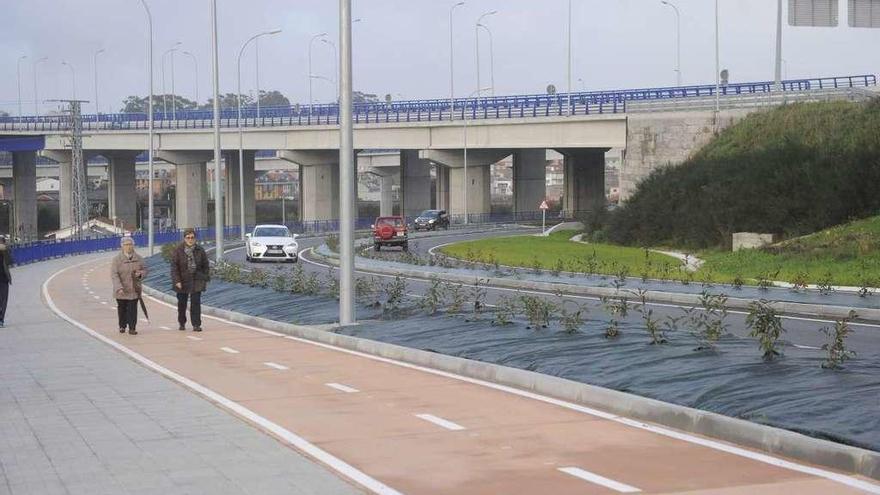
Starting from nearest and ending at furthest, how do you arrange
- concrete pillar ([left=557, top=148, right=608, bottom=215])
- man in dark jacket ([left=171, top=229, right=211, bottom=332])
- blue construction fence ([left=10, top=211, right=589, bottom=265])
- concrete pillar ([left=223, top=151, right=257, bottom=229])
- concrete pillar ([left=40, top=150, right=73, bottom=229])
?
man in dark jacket ([left=171, top=229, right=211, bottom=332])
blue construction fence ([left=10, top=211, right=589, bottom=265])
concrete pillar ([left=557, top=148, right=608, bottom=215])
concrete pillar ([left=40, top=150, right=73, bottom=229])
concrete pillar ([left=223, top=151, right=257, bottom=229])

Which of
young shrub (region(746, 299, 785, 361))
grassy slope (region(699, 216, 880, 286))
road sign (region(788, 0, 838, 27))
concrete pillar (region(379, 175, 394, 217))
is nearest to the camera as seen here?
young shrub (region(746, 299, 785, 361))

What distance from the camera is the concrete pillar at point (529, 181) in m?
108

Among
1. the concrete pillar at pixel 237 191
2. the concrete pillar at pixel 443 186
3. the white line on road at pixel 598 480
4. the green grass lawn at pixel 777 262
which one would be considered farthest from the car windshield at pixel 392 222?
the white line on road at pixel 598 480

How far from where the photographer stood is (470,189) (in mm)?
100438

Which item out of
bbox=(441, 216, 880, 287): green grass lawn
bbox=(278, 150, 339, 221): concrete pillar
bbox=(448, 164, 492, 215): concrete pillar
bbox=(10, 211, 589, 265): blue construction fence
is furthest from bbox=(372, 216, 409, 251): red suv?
bbox=(278, 150, 339, 221): concrete pillar

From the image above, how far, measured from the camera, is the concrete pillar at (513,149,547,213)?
356 ft

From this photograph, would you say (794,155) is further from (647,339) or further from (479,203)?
(479,203)

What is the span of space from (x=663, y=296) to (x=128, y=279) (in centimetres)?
1211

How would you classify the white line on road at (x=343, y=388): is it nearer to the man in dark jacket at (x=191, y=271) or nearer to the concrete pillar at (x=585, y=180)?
→ the man in dark jacket at (x=191, y=271)

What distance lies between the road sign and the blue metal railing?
1604 inches

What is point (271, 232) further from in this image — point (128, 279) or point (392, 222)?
point (128, 279)

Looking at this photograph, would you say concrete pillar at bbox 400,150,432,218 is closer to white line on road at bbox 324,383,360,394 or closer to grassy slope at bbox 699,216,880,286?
grassy slope at bbox 699,216,880,286

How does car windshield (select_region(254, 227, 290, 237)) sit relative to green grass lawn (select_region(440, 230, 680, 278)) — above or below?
above

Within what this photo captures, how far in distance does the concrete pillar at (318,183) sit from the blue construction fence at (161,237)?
4.53 ft
